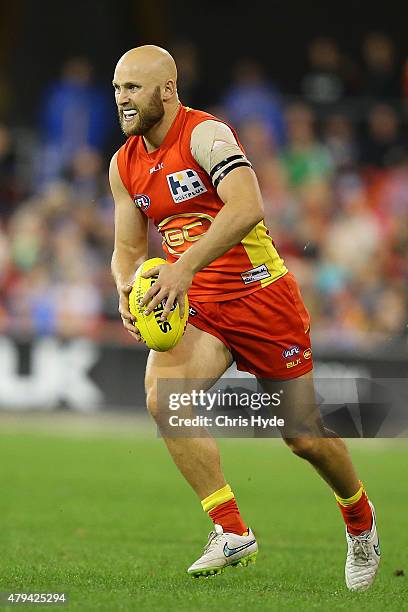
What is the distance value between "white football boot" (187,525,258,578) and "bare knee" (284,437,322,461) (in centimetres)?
54

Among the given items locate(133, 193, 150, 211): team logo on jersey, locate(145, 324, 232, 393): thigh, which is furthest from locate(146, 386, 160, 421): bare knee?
locate(133, 193, 150, 211): team logo on jersey

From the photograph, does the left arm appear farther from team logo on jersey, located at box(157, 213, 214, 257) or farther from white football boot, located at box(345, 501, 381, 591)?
white football boot, located at box(345, 501, 381, 591)

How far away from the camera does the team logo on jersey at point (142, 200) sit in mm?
6602

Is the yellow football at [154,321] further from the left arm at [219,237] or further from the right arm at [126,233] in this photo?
the right arm at [126,233]

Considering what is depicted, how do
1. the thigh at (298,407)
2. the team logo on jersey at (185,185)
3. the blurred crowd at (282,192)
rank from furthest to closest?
the blurred crowd at (282,192) → the thigh at (298,407) → the team logo on jersey at (185,185)

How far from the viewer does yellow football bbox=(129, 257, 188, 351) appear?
6.15 m

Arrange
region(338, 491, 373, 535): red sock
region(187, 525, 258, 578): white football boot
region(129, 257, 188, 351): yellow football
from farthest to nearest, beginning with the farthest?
region(338, 491, 373, 535): red sock < region(187, 525, 258, 578): white football boot < region(129, 257, 188, 351): yellow football

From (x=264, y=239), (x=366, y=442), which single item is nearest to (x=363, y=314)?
(x=366, y=442)

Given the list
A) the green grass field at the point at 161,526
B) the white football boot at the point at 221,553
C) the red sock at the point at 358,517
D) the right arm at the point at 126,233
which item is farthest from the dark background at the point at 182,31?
the white football boot at the point at 221,553

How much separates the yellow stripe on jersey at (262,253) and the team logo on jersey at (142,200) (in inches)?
21.0

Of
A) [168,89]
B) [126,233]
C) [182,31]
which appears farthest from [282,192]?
[168,89]

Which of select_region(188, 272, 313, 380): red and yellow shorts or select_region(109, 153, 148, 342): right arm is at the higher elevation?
select_region(109, 153, 148, 342): right arm

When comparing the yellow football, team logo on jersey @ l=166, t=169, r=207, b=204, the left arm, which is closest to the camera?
the left arm

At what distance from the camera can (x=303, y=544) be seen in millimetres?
8055
